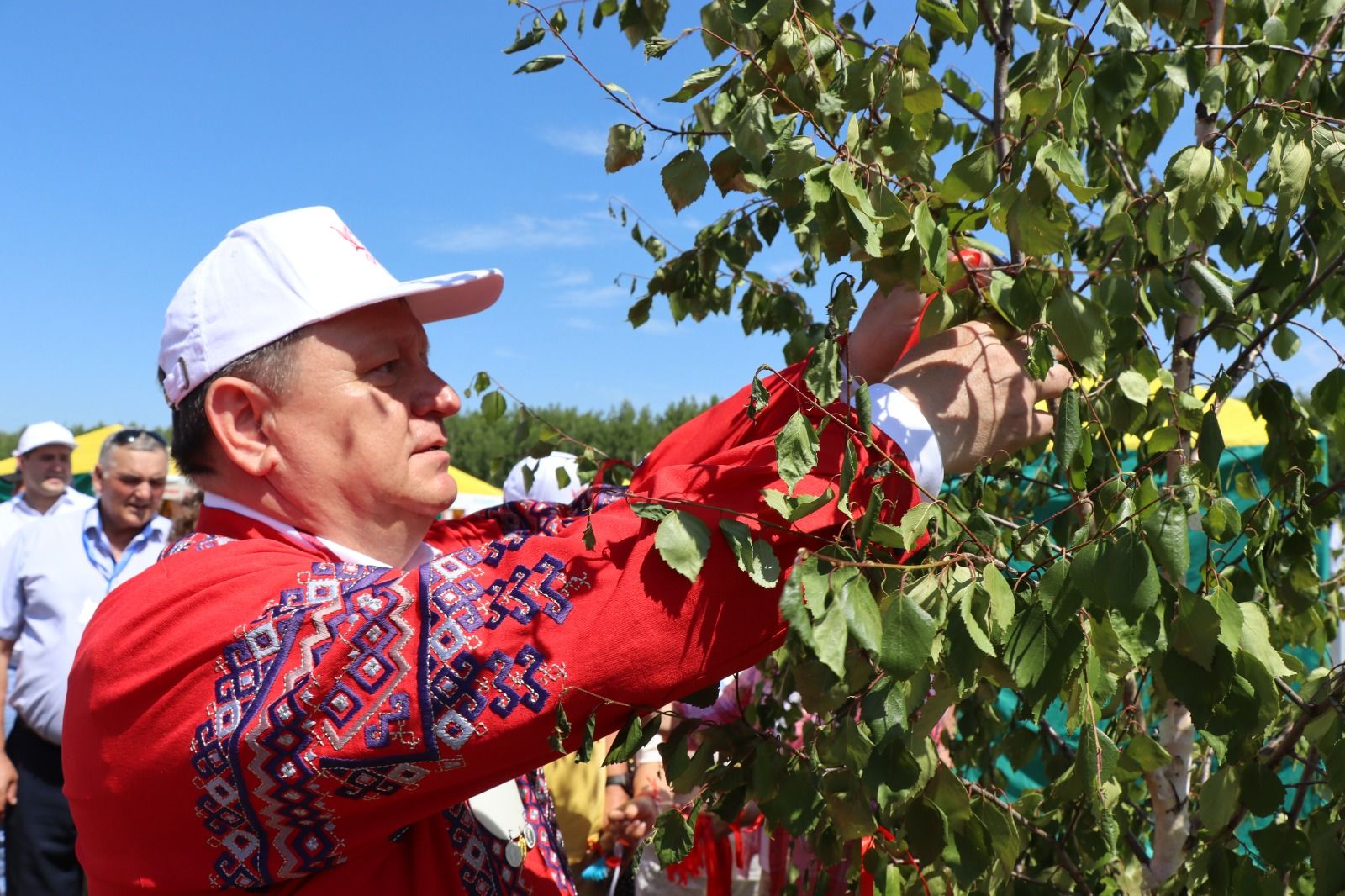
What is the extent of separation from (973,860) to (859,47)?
4.10 feet

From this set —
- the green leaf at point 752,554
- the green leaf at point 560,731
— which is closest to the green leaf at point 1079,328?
the green leaf at point 752,554

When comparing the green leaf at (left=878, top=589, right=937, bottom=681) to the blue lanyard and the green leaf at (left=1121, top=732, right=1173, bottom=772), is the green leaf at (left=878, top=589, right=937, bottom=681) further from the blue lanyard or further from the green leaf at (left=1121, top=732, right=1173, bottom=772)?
the blue lanyard

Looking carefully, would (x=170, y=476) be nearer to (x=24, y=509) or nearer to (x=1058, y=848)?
(x=24, y=509)

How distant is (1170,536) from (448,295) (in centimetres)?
108

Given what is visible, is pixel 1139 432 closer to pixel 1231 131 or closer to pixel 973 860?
pixel 1231 131

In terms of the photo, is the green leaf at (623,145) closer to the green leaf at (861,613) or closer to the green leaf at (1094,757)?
the green leaf at (861,613)

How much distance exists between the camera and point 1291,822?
1.45 metres

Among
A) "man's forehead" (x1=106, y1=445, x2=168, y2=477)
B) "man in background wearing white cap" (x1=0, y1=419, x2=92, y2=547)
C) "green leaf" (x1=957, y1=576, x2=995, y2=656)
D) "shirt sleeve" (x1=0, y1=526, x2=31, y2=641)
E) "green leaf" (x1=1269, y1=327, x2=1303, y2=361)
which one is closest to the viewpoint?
"green leaf" (x1=957, y1=576, x2=995, y2=656)

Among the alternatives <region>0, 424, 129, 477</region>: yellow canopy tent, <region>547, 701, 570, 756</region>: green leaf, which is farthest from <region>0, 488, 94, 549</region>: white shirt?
<region>0, 424, 129, 477</region>: yellow canopy tent

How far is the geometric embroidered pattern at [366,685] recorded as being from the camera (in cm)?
111

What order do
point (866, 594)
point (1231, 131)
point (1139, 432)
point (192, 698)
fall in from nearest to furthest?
point (866, 594)
point (192, 698)
point (1231, 131)
point (1139, 432)

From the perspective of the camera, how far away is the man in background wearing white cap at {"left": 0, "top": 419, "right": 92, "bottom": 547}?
621cm

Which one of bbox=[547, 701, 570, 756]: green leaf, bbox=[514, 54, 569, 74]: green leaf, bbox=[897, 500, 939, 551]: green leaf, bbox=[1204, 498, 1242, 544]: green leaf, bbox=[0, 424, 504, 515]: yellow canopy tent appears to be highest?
bbox=[0, 424, 504, 515]: yellow canopy tent

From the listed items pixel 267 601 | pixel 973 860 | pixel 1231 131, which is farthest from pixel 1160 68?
pixel 267 601
